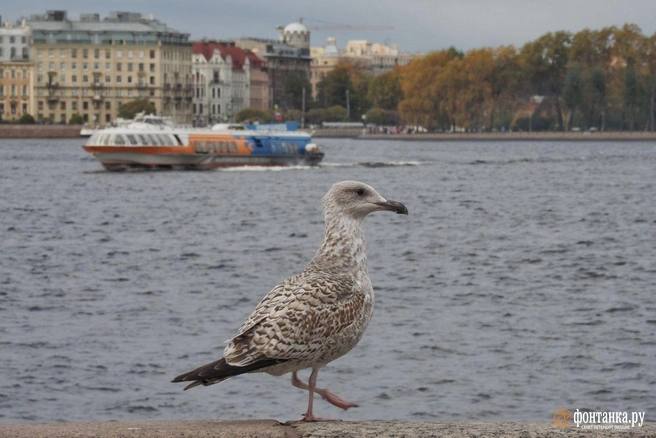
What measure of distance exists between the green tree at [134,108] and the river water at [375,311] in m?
126

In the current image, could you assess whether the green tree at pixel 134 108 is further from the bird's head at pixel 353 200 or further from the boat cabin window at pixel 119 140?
the bird's head at pixel 353 200

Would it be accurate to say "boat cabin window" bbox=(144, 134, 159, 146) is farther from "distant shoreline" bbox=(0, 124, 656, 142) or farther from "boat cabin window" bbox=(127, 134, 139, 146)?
"distant shoreline" bbox=(0, 124, 656, 142)

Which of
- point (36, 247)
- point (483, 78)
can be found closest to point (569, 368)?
point (36, 247)

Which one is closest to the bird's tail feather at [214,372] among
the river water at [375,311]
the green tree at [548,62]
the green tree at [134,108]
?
the river water at [375,311]

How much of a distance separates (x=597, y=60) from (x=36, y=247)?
14224 cm

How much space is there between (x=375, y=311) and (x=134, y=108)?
165 meters

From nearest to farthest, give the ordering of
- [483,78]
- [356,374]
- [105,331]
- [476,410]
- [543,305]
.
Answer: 1. [476,410]
2. [356,374]
3. [105,331]
4. [543,305]
5. [483,78]

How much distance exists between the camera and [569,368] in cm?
1750

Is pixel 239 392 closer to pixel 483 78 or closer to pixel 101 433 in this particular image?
pixel 101 433

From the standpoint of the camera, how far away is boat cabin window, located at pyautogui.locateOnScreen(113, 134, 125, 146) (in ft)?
246

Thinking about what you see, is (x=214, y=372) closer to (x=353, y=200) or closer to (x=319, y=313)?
(x=319, y=313)

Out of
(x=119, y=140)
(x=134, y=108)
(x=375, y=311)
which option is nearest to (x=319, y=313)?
(x=375, y=311)

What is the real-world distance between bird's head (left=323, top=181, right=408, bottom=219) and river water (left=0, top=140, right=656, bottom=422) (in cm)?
793

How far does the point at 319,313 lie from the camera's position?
6379 mm
